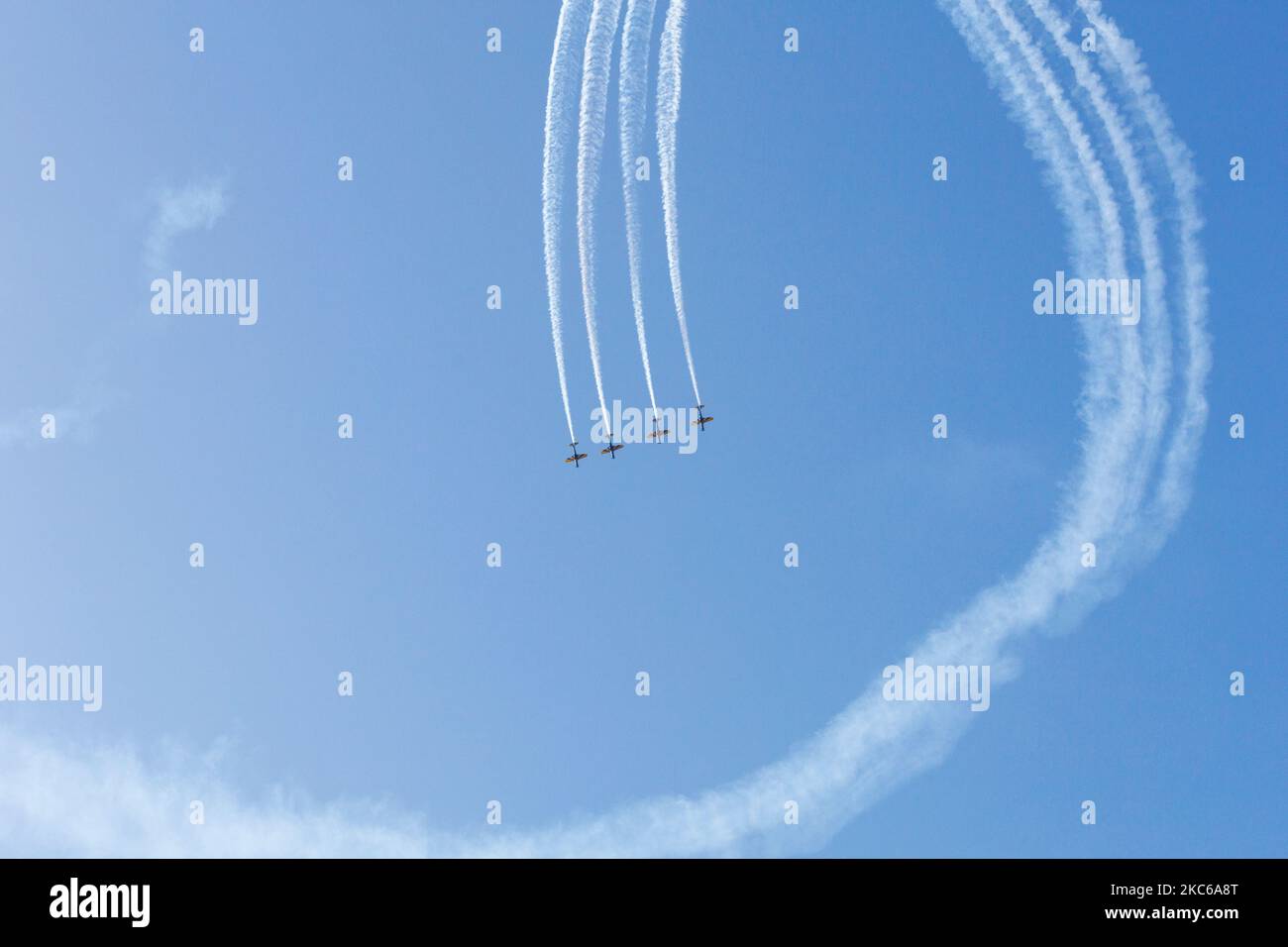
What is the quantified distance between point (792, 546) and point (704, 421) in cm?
646

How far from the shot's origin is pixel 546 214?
55062 millimetres

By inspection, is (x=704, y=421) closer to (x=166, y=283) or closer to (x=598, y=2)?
(x=598, y=2)

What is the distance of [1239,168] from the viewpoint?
188 feet

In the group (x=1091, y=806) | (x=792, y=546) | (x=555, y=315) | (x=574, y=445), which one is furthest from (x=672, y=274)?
(x=1091, y=806)

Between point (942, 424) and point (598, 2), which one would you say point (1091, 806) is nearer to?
point (942, 424)

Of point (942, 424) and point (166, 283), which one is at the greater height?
point (166, 283)

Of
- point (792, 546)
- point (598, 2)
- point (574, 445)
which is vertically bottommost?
point (792, 546)
